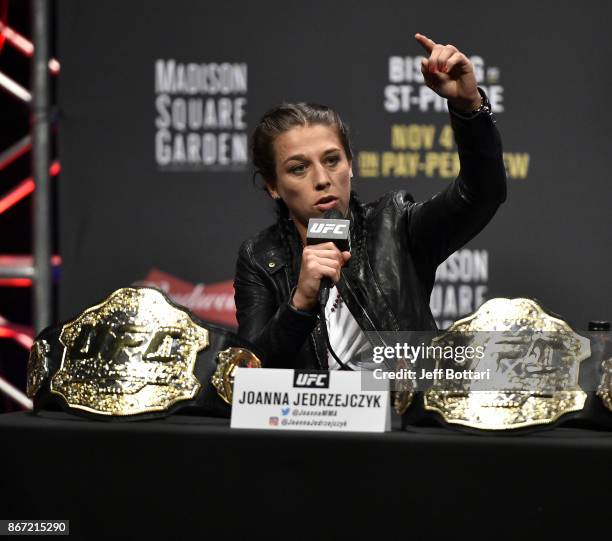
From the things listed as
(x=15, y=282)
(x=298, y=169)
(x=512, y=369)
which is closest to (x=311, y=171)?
(x=298, y=169)

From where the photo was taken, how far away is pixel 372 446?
1.09 m

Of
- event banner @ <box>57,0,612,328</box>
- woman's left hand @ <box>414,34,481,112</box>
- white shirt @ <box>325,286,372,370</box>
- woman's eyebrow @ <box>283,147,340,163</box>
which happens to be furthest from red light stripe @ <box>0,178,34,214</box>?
woman's left hand @ <box>414,34,481,112</box>

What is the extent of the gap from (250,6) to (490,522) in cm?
240

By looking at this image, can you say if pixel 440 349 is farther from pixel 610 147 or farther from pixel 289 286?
pixel 610 147

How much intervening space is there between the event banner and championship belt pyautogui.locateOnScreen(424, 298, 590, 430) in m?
1.81

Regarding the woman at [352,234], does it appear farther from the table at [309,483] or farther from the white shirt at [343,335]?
the table at [309,483]

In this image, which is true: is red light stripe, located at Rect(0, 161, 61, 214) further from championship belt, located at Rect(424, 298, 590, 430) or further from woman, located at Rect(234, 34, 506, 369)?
championship belt, located at Rect(424, 298, 590, 430)

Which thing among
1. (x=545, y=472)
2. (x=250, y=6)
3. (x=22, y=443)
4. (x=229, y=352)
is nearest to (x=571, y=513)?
(x=545, y=472)

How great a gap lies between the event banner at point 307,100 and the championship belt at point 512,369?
71.4 inches

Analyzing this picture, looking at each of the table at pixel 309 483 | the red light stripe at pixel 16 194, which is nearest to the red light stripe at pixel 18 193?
the red light stripe at pixel 16 194

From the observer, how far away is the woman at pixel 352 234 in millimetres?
1656

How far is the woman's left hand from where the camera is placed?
55.4 inches

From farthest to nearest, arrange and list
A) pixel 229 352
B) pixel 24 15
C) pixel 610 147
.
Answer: pixel 24 15 < pixel 610 147 < pixel 229 352

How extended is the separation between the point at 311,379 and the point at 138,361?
0.87ft
